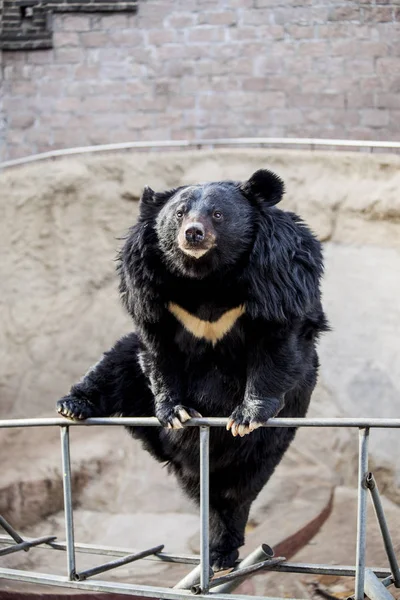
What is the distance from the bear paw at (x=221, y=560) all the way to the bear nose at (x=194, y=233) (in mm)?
1486

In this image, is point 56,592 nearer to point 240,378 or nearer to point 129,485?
point 129,485

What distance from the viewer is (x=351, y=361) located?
751cm

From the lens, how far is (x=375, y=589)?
142 inches

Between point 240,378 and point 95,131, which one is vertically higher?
point 95,131

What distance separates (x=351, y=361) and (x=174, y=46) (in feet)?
16.4

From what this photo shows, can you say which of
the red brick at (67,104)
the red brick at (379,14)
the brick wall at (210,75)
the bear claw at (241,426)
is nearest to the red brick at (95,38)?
the brick wall at (210,75)

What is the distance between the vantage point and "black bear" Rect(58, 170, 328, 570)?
376cm

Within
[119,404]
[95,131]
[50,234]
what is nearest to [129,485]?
[50,234]

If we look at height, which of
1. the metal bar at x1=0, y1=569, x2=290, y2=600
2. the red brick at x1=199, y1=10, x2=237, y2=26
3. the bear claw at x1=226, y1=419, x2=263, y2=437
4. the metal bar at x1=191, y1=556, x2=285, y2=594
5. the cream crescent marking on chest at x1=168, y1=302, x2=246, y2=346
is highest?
the red brick at x1=199, y1=10, x2=237, y2=26

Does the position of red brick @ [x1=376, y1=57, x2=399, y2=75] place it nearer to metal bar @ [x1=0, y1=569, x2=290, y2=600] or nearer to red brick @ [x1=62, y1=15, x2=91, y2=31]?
red brick @ [x1=62, y1=15, x2=91, y2=31]

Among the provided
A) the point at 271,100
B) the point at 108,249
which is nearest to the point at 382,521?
the point at 108,249

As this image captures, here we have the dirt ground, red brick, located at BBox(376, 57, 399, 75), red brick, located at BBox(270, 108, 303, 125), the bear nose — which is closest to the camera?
the bear nose

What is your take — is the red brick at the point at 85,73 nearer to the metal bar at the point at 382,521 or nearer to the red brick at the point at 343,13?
the red brick at the point at 343,13

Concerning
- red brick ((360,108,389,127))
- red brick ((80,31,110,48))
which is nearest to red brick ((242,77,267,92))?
red brick ((360,108,389,127))
